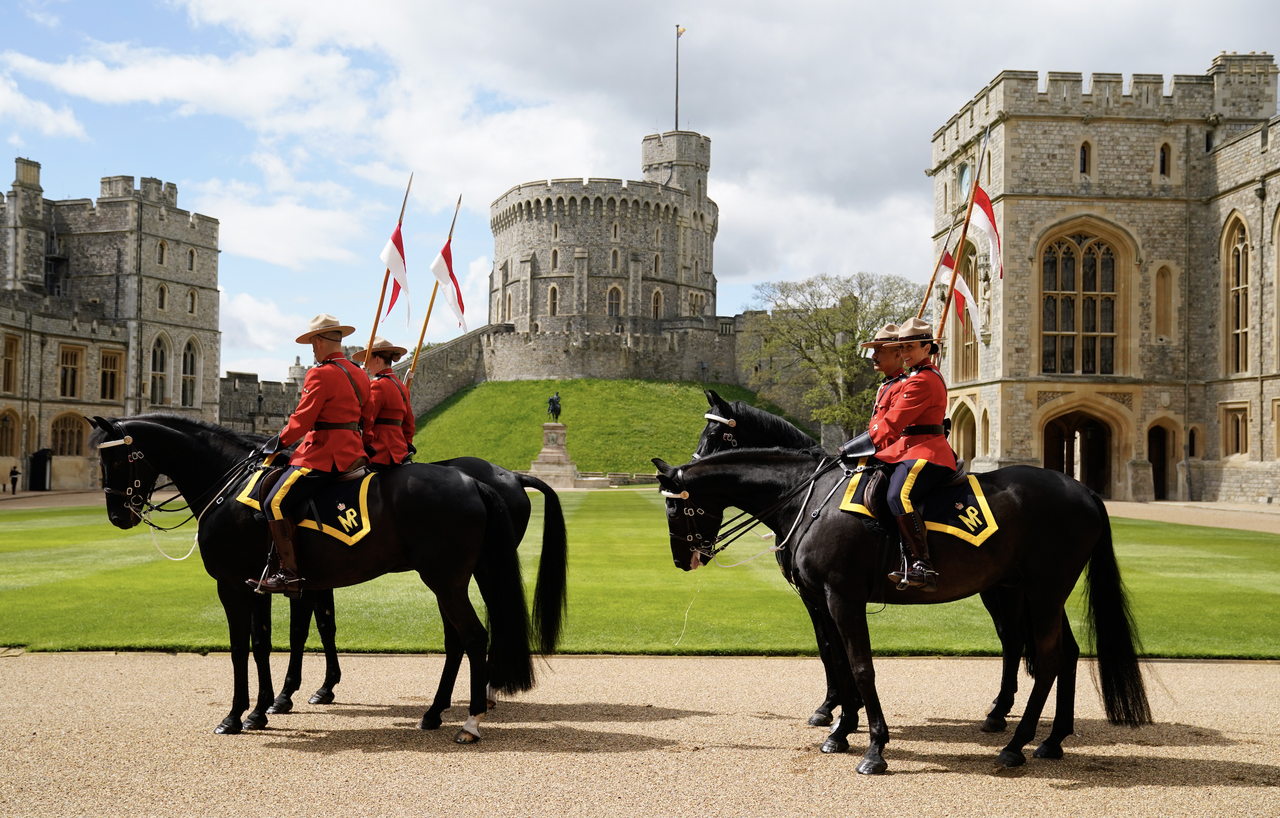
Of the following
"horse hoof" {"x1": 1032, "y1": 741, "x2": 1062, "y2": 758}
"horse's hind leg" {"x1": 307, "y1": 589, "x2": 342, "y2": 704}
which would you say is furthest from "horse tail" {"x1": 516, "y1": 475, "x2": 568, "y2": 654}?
"horse hoof" {"x1": 1032, "y1": 741, "x2": 1062, "y2": 758}

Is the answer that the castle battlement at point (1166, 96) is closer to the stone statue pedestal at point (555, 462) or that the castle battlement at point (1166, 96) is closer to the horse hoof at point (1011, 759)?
the stone statue pedestal at point (555, 462)

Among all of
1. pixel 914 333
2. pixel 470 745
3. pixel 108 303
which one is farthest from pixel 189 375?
pixel 914 333

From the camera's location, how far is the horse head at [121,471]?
21.5 feet

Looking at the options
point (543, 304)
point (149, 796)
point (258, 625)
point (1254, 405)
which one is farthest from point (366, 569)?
point (543, 304)

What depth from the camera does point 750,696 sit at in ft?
22.9

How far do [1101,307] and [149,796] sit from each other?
33384mm

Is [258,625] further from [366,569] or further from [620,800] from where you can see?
[620,800]

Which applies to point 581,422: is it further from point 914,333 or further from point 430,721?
point 914,333

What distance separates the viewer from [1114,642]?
6023 mm

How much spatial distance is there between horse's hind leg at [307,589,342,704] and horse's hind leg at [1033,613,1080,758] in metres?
4.75

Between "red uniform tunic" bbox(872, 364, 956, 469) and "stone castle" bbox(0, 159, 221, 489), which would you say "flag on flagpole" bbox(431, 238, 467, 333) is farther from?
"stone castle" bbox(0, 159, 221, 489)

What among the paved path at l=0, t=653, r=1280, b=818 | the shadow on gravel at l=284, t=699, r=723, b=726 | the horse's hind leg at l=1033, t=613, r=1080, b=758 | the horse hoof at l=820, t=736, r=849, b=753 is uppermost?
the horse's hind leg at l=1033, t=613, r=1080, b=758

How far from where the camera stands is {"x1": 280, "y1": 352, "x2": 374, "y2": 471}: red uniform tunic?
20.5 ft

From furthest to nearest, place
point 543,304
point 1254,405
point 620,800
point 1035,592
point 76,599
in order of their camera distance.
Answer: point 543,304 < point 1254,405 < point 76,599 < point 1035,592 < point 620,800
